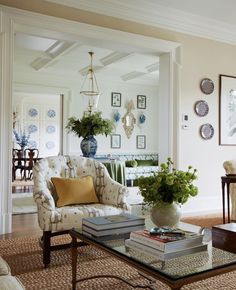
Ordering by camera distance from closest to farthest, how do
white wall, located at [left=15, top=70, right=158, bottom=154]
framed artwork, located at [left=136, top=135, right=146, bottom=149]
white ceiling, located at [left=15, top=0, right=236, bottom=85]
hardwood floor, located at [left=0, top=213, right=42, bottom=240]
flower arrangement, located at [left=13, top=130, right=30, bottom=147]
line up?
hardwood floor, located at [left=0, top=213, right=42, bottom=240] < white ceiling, located at [left=15, top=0, right=236, bottom=85] < white wall, located at [left=15, top=70, right=158, bottom=154] < framed artwork, located at [left=136, top=135, right=146, bottom=149] < flower arrangement, located at [left=13, top=130, right=30, bottom=147]

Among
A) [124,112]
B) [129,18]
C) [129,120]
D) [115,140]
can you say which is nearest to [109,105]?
[124,112]

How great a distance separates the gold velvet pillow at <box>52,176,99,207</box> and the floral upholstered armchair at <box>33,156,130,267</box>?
2.0 inches

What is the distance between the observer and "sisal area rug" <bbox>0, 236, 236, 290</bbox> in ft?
7.74

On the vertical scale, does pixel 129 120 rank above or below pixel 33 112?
below

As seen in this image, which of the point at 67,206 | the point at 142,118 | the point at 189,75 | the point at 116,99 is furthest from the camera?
the point at 142,118

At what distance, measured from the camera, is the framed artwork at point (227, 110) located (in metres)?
5.49

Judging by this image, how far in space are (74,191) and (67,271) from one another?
2.42ft

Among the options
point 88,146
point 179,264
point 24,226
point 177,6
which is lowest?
point 24,226

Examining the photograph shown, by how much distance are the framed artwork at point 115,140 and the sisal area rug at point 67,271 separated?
5833 millimetres

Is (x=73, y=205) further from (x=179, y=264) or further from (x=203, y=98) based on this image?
(x=203, y=98)

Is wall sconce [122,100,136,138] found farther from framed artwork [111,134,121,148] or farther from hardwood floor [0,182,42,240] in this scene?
hardwood floor [0,182,42,240]

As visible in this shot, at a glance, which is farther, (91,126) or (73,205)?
(91,126)

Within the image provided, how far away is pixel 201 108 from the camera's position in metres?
5.27

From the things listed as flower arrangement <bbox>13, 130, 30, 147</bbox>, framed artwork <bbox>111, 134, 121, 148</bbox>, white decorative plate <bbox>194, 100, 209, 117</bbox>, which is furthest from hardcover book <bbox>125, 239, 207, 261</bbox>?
flower arrangement <bbox>13, 130, 30, 147</bbox>
